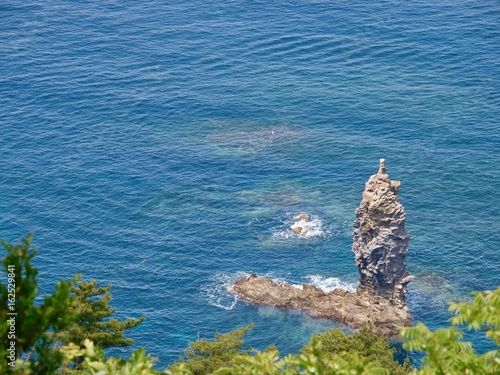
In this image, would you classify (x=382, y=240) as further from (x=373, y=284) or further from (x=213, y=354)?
(x=213, y=354)

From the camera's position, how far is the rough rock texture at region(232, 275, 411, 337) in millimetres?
119625

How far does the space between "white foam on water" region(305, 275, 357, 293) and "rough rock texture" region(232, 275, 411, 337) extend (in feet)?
11.0

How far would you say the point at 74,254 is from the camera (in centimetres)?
13662

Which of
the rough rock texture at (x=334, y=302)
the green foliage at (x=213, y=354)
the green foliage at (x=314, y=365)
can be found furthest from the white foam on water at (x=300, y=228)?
the green foliage at (x=314, y=365)

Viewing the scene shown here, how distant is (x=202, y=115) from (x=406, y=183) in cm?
4807

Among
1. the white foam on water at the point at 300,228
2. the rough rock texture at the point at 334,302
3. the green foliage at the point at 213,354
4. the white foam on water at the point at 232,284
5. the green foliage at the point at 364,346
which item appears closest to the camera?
the green foliage at the point at 364,346

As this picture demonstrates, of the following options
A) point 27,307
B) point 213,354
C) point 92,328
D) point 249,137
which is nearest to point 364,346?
point 213,354

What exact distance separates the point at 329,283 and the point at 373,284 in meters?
8.22

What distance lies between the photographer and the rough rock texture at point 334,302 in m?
120

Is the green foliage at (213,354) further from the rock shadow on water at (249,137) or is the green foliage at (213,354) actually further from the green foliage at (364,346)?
the rock shadow on water at (249,137)

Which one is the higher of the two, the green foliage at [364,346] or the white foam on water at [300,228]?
the green foliage at [364,346]

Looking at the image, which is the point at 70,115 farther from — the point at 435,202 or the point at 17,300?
the point at 17,300

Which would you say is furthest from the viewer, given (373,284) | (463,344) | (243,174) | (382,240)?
(243,174)

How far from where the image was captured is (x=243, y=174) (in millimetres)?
158125
